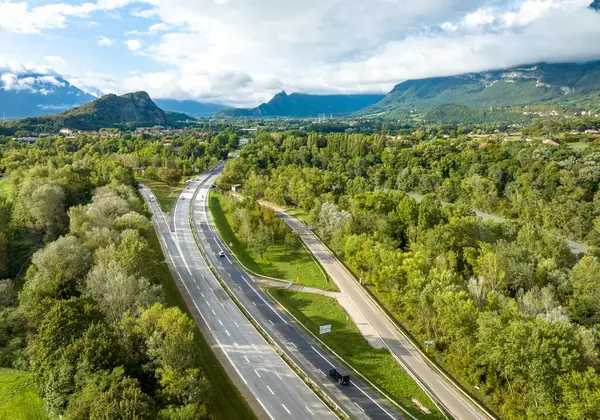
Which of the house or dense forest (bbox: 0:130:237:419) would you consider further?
the house

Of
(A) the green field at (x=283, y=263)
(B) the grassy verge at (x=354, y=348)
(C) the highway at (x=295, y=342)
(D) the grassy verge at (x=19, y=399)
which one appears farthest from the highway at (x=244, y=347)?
(D) the grassy verge at (x=19, y=399)

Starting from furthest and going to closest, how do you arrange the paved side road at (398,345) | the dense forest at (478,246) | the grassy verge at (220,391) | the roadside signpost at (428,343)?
1. the roadside signpost at (428,343)
2. the paved side road at (398,345)
3. the dense forest at (478,246)
4. the grassy verge at (220,391)

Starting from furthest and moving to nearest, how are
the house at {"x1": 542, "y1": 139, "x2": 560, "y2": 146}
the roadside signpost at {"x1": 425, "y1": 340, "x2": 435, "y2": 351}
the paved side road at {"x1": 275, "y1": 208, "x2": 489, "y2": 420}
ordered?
the house at {"x1": 542, "y1": 139, "x2": 560, "y2": 146} < the roadside signpost at {"x1": 425, "y1": 340, "x2": 435, "y2": 351} < the paved side road at {"x1": 275, "y1": 208, "x2": 489, "y2": 420}

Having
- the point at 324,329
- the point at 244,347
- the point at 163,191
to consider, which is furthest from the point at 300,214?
the point at 244,347

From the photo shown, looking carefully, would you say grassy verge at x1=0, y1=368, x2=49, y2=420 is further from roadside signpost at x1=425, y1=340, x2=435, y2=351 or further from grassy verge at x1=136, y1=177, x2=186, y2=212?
grassy verge at x1=136, y1=177, x2=186, y2=212

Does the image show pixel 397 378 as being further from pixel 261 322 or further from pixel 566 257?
pixel 566 257

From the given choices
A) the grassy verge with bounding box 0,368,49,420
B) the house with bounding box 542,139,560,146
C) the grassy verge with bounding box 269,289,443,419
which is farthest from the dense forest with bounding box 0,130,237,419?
the house with bounding box 542,139,560,146

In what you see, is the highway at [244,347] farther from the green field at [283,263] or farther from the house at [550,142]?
the house at [550,142]
